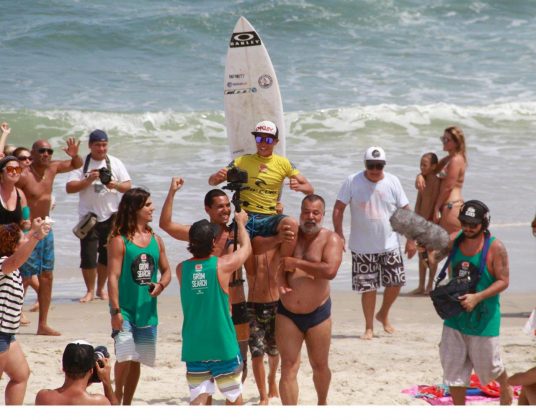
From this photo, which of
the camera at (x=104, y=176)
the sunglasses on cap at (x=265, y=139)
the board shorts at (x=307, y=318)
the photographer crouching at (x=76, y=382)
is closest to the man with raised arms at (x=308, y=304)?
the board shorts at (x=307, y=318)

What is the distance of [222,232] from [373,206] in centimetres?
261

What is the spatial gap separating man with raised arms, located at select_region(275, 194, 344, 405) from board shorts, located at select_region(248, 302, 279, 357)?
15.9 inches

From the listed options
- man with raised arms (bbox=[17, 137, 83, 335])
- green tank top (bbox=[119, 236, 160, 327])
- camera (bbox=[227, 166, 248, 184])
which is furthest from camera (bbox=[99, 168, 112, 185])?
green tank top (bbox=[119, 236, 160, 327])

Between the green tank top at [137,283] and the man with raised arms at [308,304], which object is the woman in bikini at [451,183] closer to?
the man with raised arms at [308,304]

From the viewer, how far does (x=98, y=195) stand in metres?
10.4

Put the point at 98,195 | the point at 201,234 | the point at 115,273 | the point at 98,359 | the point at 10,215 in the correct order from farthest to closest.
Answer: the point at 98,195 < the point at 10,215 < the point at 115,273 < the point at 201,234 < the point at 98,359

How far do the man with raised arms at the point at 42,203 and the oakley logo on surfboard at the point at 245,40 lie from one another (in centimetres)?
199

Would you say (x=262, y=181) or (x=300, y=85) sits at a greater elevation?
(x=300, y=85)

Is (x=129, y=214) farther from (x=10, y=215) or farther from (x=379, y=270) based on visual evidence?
(x=379, y=270)

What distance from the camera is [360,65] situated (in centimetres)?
2398

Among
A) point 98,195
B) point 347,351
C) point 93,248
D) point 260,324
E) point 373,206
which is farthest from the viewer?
point 93,248

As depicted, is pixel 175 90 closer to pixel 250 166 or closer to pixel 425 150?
Answer: pixel 425 150

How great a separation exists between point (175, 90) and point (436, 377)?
14795 millimetres

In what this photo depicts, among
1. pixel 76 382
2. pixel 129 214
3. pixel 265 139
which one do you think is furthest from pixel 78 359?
pixel 265 139
